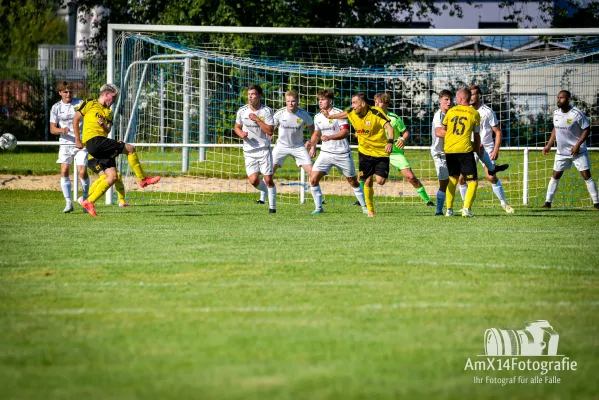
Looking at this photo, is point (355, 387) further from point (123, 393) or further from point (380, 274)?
point (380, 274)

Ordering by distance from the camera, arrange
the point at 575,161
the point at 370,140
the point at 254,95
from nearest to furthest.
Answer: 1. the point at 370,140
2. the point at 254,95
3. the point at 575,161

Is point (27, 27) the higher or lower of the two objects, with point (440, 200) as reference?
higher

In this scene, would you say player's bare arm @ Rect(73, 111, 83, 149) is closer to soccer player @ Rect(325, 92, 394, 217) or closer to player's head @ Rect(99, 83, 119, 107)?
player's head @ Rect(99, 83, 119, 107)

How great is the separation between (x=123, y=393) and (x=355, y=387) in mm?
1133

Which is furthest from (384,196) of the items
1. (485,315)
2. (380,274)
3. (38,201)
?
(485,315)

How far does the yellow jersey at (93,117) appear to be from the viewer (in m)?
13.5

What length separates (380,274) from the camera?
7879 millimetres

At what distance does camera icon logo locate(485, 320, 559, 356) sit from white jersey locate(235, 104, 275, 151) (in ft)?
32.7

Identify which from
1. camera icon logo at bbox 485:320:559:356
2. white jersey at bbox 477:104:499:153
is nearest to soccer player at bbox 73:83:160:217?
white jersey at bbox 477:104:499:153

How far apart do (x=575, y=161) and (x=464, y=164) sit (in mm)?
3584

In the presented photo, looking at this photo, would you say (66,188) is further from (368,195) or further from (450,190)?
(450,190)

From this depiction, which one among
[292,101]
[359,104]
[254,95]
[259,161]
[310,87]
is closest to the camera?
[359,104]

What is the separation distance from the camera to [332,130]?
15.8 m

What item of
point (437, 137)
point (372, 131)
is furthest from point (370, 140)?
point (437, 137)
